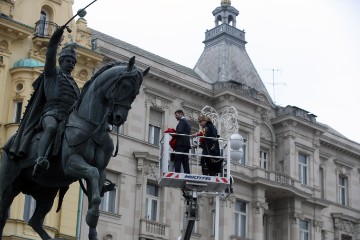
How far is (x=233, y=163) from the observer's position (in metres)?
36.3

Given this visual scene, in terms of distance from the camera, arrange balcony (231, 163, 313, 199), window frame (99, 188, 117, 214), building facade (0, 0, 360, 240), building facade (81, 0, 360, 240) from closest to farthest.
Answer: window frame (99, 188, 117, 214)
building facade (0, 0, 360, 240)
building facade (81, 0, 360, 240)
balcony (231, 163, 313, 199)

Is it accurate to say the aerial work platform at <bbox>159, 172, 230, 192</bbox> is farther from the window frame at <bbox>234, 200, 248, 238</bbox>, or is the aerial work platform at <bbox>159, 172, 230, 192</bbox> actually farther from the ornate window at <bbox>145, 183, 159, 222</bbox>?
the window frame at <bbox>234, 200, 248, 238</bbox>

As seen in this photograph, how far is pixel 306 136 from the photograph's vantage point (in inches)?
1635

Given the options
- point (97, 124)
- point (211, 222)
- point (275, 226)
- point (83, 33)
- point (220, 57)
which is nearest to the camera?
point (97, 124)

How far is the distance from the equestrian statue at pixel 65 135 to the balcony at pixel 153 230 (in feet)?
77.2

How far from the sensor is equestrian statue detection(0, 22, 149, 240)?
891 cm

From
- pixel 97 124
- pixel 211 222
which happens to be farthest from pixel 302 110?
pixel 97 124

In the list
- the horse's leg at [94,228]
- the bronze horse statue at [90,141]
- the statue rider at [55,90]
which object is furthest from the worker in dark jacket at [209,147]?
the horse's leg at [94,228]

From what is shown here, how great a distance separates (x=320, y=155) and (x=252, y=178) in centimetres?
782

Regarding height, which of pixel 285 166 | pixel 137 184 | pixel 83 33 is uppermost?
pixel 83 33

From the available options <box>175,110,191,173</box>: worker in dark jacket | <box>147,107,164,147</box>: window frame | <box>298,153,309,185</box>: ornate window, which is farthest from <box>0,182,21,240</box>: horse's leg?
<box>298,153,309,185</box>: ornate window

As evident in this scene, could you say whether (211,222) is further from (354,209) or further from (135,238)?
(354,209)

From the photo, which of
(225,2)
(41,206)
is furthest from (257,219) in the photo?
(41,206)

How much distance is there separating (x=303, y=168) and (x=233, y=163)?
684 centimetres
